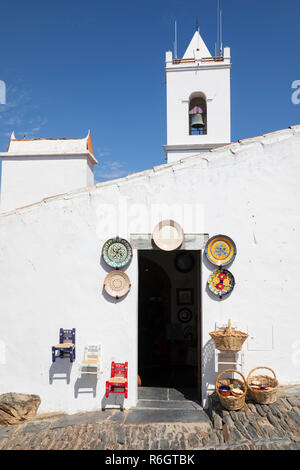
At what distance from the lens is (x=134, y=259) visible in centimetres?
625

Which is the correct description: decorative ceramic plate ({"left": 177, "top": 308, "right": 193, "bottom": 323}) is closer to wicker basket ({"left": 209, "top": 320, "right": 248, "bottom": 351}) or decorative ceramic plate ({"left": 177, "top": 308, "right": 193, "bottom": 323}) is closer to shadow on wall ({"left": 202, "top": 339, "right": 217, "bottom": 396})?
shadow on wall ({"left": 202, "top": 339, "right": 217, "bottom": 396})

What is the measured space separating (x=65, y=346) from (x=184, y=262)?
4.35 meters

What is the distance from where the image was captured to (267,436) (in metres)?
4.75

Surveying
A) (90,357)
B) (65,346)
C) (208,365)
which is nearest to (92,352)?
(90,357)

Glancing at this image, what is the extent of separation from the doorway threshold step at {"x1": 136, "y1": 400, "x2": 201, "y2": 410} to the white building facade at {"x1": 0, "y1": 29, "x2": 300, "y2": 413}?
9.7 inches

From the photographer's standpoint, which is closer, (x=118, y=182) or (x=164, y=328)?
(x=118, y=182)

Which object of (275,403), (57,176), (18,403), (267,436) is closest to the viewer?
(267,436)

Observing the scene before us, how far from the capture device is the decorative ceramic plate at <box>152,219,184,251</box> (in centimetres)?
616

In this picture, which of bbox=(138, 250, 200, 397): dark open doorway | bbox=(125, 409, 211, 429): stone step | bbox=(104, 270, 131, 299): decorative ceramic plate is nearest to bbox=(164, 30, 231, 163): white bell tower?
bbox=(138, 250, 200, 397): dark open doorway

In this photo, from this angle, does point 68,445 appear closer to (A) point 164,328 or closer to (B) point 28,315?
(B) point 28,315

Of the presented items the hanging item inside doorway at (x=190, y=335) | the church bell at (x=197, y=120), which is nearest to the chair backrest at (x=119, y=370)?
the hanging item inside doorway at (x=190, y=335)

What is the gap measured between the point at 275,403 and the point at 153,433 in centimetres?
192

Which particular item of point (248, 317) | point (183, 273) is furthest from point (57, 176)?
point (248, 317)

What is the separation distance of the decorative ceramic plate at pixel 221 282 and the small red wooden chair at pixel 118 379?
1993 mm
